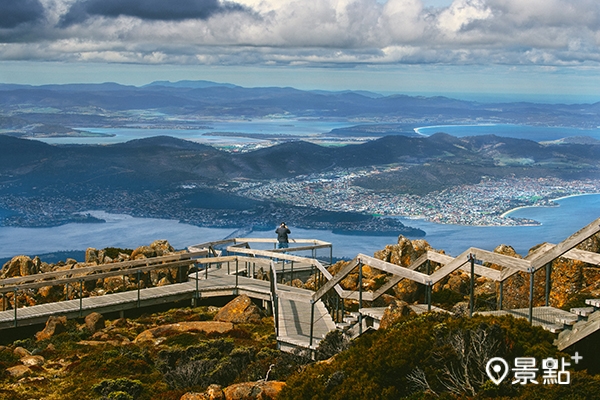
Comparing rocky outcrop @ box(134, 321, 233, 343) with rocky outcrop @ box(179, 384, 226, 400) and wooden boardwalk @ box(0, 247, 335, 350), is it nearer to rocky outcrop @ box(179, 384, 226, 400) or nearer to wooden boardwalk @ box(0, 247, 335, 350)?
wooden boardwalk @ box(0, 247, 335, 350)

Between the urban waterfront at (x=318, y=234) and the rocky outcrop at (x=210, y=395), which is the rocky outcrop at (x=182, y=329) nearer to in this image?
the rocky outcrop at (x=210, y=395)

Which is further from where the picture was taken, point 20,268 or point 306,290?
point 20,268

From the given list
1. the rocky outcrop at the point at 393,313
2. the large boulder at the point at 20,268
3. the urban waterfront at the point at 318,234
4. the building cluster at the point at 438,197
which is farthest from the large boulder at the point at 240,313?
the building cluster at the point at 438,197

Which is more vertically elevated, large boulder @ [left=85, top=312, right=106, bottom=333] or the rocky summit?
the rocky summit

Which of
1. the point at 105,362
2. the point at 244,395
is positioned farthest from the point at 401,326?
the point at 105,362

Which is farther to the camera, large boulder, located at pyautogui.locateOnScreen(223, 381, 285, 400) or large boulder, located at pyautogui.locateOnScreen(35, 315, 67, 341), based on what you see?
large boulder, located at pyautogui.locateOnScreen(35, 315, 67, 341)

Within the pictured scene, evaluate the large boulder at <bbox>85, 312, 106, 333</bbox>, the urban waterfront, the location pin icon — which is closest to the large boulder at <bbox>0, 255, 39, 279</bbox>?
the large boulder at <bbox>85, 312, 106, 333</bbox>

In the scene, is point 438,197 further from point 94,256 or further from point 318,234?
point 94,256

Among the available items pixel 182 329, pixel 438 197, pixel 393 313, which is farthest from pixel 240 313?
pixel 438 197
